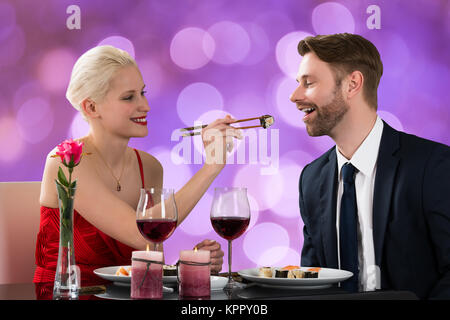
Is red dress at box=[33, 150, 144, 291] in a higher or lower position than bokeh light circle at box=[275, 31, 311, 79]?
lower

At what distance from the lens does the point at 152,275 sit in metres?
1.07

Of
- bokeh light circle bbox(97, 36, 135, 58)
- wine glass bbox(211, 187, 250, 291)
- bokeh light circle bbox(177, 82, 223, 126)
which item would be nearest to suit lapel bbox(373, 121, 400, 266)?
wine glass bbox(211, 187, 250, 291)

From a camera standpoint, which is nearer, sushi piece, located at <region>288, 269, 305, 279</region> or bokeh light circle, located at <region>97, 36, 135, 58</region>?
sushi piece, located at <region>288, 269, 305, 279</region>

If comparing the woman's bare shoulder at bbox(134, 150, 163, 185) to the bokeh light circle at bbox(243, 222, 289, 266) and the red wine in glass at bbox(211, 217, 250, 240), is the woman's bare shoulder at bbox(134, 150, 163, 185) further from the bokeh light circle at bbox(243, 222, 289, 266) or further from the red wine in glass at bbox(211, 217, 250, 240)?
the bokeh light circle at bbox(243, 222, 289, 266)

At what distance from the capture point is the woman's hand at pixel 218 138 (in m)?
1.79

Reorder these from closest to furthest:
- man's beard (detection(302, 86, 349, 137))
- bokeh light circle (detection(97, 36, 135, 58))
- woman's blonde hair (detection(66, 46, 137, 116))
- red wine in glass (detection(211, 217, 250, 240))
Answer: red wine in glass (detection(211, 217, 250, 240))
man's beard (detection(302, 86, 349, 137))
woman's blonde hair (detection(66, 46, 137, 116))
bokeh light circle (detection(97, 36, 135, 58))

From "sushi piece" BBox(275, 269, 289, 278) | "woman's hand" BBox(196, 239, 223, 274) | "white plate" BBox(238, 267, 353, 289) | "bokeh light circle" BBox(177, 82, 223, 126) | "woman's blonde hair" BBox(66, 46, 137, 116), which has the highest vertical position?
"bokeh light circle" BBox(177, 82, 223, 126)

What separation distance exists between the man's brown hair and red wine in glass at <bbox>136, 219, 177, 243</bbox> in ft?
3.43

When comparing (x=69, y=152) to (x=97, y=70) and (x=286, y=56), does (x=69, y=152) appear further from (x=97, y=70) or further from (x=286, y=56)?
(x=286, y=56)

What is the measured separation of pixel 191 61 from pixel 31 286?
2.30 metres

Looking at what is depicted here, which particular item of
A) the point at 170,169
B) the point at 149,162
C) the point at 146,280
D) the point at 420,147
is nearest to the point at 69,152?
the point at 146,280

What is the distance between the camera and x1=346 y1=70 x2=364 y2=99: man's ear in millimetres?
1951

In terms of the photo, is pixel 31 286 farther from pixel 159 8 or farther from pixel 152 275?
pixel 159 8

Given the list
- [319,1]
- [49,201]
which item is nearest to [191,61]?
[319,1]
